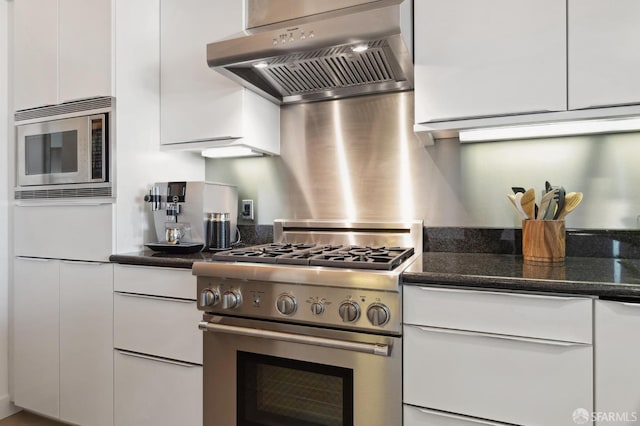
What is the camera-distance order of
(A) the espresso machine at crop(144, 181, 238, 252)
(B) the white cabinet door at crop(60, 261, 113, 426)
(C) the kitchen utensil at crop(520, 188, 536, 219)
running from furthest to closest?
(A) the espresso machine at crop(144, 181, 238, 252) < (B) the white cabinet door at crop(60, 261, 113, 426) < (C) the kitchen utensil at crop(520, 188, 536, 219)

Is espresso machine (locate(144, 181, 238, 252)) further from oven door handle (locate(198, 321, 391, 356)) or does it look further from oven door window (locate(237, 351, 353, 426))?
oven door window (locate(237, 351, 353, 426))

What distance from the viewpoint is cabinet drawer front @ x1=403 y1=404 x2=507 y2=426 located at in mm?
1104

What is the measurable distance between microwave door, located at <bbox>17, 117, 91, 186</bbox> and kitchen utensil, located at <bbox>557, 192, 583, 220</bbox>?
2.08 m

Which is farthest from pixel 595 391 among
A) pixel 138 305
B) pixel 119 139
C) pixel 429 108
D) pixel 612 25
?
pixel 119 139

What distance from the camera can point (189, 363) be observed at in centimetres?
151

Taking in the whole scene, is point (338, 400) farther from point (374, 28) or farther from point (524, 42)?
point (524, 42)

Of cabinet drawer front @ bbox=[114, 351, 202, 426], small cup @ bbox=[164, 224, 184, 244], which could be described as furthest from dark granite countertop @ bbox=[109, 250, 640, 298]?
cabinet drawer front @ bbox=[114, 351, 202, 426]

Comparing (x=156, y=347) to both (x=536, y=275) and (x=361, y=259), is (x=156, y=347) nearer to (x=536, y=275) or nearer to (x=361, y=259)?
(x=361, y=259)

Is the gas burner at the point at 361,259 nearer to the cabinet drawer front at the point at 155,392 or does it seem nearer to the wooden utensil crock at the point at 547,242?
the wooden utensil crock at the point at 547,242

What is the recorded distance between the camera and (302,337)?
49.2 inches

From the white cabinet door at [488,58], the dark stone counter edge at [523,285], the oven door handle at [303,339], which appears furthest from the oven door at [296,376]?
the white cabinet door at [488,58]

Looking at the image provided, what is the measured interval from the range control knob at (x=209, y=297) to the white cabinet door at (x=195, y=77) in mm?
773

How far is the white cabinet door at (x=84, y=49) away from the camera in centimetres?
173

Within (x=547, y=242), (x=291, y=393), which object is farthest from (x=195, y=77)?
(x=547, y=242)
